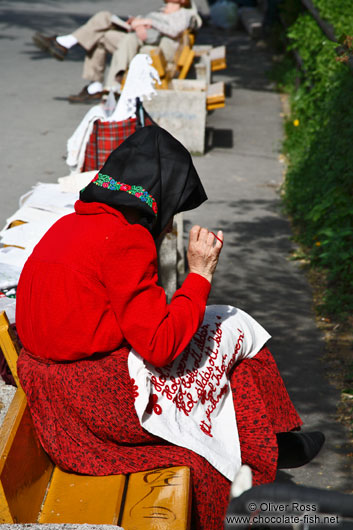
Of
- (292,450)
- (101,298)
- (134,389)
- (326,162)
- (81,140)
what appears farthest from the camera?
(326,162)

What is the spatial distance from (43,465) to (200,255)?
0.96m

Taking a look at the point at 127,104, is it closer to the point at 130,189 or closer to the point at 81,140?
the point at 81,140

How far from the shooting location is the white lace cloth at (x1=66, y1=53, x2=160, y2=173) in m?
5.80

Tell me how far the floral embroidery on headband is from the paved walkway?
72.5 inches

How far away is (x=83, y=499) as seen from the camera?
2.38 m

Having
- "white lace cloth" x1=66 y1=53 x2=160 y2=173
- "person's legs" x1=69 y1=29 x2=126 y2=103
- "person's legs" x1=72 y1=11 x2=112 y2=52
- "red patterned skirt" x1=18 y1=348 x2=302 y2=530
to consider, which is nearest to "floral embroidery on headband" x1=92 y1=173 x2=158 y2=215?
"red patterned skirt" x1=18 y1=348 x2=302 y2=530

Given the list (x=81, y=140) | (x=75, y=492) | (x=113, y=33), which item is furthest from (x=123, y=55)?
(x=75, y=492)

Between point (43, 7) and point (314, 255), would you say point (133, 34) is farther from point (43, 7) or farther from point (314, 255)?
point (43, 7)

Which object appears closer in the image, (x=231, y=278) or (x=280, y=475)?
(x=280, y=475)

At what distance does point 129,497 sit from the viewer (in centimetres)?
233

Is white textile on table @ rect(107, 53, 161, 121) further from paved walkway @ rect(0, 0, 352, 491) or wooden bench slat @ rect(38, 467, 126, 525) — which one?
wooden bench slat @ rect(38, 467, 126, 525)

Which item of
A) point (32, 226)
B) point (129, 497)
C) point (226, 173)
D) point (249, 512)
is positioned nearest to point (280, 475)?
point (129, 497)

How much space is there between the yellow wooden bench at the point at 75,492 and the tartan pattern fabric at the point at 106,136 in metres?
3.50

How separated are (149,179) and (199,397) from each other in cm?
85
